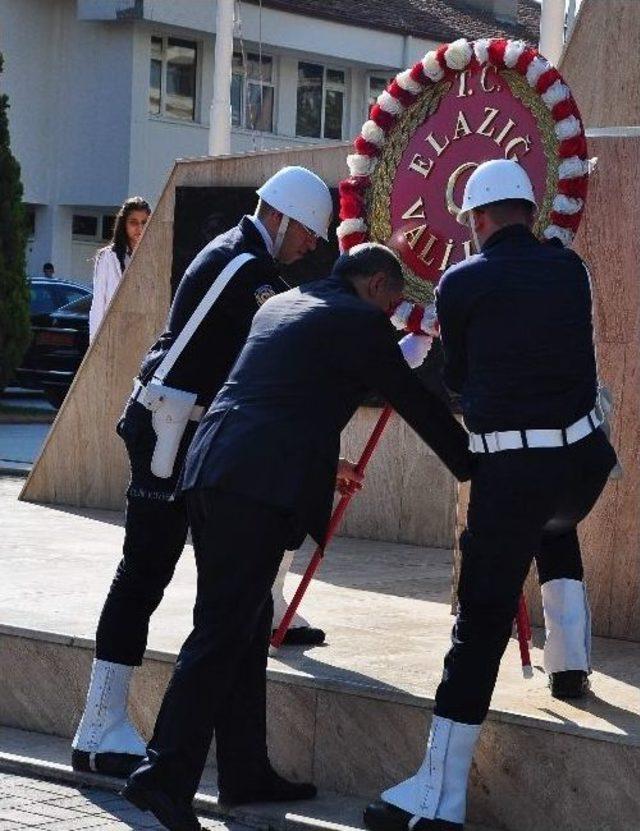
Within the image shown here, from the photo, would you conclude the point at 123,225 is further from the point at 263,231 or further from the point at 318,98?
the point at 318,98

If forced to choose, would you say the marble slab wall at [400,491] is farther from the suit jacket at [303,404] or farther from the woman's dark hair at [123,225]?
the suit jacket at [303,404]

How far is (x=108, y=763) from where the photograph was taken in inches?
268

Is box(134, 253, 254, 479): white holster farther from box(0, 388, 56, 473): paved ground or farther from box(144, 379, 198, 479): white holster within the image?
box(0, 388, 56, 473): paved ground

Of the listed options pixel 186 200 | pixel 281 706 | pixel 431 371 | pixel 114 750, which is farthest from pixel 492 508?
pixel 186 200

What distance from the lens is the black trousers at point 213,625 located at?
5965mm

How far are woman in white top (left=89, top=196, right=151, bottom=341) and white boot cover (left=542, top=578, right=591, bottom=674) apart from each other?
6.25 m

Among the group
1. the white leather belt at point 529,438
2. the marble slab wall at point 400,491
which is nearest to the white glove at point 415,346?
the white leather belt at point 529,438

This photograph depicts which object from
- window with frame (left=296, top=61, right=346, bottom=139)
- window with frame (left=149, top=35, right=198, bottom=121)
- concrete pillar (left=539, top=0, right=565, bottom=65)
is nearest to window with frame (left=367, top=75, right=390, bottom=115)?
window with frame (left=296, top=61, right=346, bottom=139)

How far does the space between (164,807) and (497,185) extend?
2.19m

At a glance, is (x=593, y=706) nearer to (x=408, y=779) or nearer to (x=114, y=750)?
(x=408, y=779)

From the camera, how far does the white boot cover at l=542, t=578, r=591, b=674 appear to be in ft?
22.2

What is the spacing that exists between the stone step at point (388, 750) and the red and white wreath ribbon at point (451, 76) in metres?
1.65

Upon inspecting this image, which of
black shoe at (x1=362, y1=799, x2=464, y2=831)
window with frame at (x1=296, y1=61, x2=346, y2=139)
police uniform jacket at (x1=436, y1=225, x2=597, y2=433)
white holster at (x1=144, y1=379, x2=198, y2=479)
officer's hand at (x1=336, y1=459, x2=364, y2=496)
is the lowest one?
black shoe at (x1=362, y1=799, x2=464, y2=831)

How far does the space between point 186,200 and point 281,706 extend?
20.0 feet
